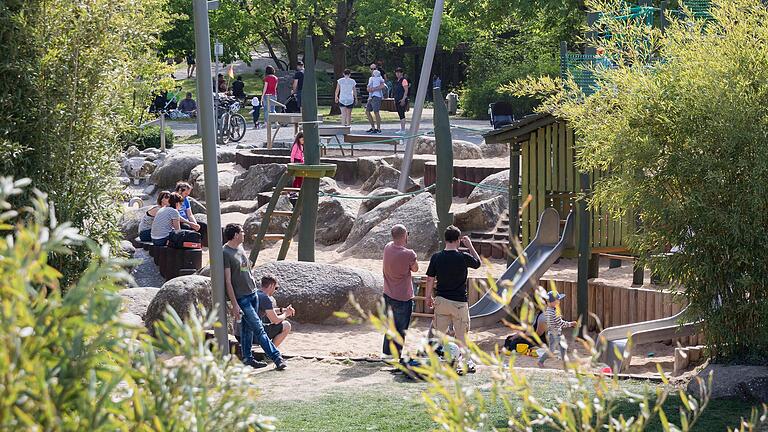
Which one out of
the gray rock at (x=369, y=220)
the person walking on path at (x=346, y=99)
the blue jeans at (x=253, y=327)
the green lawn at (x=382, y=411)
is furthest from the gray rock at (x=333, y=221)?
the green lawn at (x=382, y=411)

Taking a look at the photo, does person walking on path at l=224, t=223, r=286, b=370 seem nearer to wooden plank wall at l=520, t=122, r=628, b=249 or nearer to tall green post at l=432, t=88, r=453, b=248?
tall green post at l=432, t=88, r=453, b=248

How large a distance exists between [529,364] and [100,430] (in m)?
8.47

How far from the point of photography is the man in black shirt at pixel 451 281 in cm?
967

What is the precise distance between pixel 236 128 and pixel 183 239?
44.2ft

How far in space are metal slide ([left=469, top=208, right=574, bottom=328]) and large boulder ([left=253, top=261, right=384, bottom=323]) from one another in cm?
117

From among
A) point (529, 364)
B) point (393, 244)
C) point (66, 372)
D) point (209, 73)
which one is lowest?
point (529, 364)

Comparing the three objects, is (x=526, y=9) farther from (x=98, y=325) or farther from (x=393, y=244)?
(x=98, y=325)

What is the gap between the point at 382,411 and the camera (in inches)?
322

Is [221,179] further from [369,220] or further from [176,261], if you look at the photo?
[176,261]

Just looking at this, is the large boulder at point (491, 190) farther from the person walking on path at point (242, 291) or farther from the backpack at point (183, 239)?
the person walking on path at point (242, 291)

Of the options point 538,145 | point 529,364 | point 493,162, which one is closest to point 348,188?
point 493,162

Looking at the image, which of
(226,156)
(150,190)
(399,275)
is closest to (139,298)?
(399,275)

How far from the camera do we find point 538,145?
13547mm

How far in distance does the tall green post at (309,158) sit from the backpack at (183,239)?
4.24 feet
